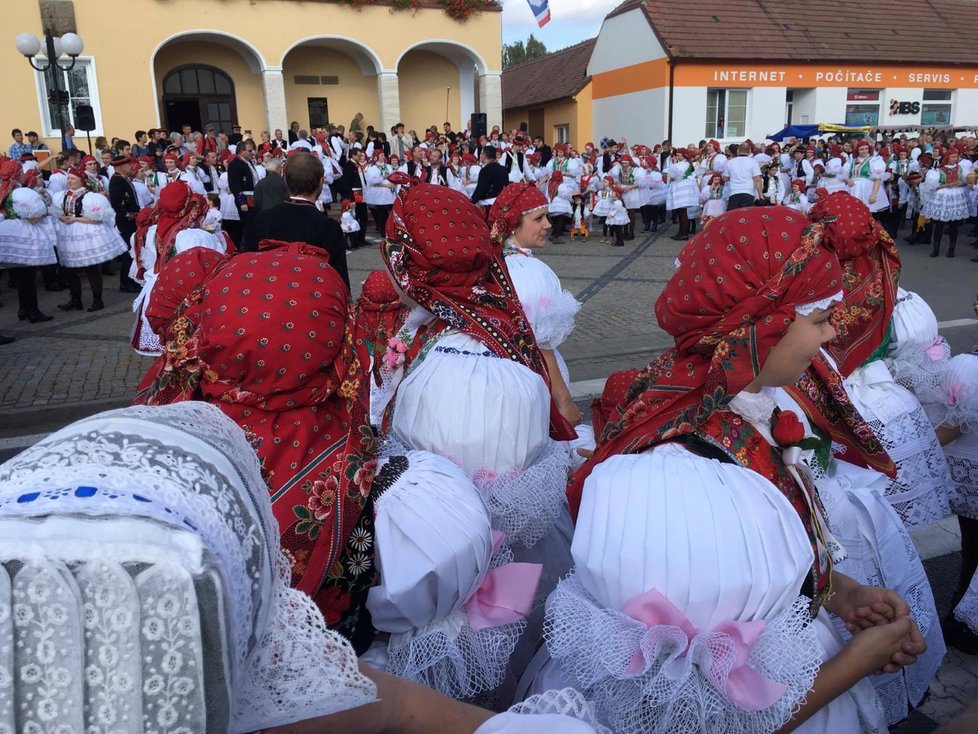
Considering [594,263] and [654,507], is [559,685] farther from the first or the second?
[594,263]

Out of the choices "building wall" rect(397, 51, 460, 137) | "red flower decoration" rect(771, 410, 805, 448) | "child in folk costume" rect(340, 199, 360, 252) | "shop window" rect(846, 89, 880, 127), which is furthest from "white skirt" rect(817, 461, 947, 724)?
"shop window" rect(846, 89, 880, 127)

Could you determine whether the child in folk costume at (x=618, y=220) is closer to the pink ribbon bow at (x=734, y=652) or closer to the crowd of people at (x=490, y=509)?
the crowd of people at (x=490, y=509)

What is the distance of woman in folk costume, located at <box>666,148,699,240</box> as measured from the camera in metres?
16.7

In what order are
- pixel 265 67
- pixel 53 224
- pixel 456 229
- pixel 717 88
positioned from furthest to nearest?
pixel 717 88
pixel 265 67
pixel 53 224
pixel 456 229

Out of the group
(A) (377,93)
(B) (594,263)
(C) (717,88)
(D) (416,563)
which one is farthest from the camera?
(C) (717,88)

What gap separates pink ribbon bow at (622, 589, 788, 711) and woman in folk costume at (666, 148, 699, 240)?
16.0 m

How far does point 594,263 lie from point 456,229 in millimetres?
11247

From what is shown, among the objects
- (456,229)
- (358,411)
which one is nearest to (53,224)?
(456,229)

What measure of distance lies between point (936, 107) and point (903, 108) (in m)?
2.23

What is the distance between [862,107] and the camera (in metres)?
29.7

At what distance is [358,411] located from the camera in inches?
72.0

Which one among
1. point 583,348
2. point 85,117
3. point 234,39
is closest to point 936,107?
point 234,39

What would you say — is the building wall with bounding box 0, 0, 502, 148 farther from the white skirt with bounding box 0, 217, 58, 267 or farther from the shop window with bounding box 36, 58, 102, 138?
the white skirt with bounding box 0, 217, 58, 267

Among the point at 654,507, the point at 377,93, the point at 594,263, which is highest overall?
the point at 377,93
